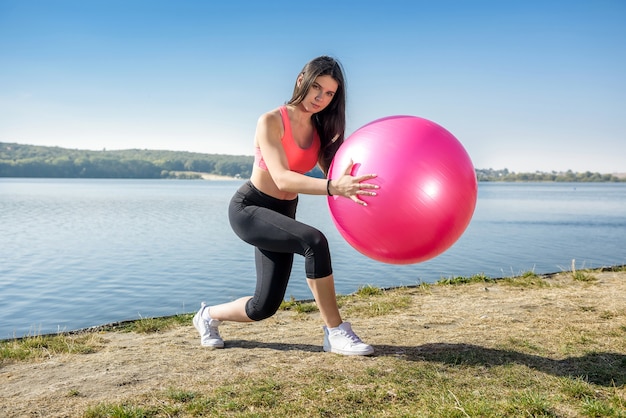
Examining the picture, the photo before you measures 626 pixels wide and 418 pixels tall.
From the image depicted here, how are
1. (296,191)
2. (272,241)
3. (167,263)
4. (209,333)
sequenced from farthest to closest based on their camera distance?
(167,263)
(209,333)
(272,241)
(296,191)

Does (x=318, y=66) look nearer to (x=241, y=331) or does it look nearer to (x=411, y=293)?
(x=241, y=331)

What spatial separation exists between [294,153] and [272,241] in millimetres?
637

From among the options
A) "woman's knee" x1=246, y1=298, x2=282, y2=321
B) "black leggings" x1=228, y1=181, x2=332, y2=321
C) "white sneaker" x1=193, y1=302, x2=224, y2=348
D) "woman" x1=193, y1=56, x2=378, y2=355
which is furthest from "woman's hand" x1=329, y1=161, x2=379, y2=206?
"white sneaker" x1=193, y1=302, x2=224, y2=348

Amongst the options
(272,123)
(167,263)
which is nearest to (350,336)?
(272,123)

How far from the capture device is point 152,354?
434 centimetres

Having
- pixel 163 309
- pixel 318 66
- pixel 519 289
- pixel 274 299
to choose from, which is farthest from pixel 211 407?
pixel 163 309

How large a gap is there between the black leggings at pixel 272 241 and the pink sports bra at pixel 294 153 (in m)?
0.26

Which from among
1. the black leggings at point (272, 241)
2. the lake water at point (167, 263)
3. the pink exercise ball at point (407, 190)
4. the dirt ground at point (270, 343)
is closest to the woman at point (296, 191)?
the black leggings at point (272, 241)

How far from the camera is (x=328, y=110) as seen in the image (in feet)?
13.8

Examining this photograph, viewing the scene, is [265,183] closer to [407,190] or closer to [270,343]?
[407,190]

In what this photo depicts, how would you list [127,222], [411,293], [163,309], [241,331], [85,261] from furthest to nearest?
[127,222]
[85,261]
[163,309]
[411,293]
[241,331]

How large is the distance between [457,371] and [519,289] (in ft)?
11.8

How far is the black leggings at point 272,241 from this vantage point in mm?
3854

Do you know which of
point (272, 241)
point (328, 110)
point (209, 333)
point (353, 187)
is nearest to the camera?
point (353, 187)
